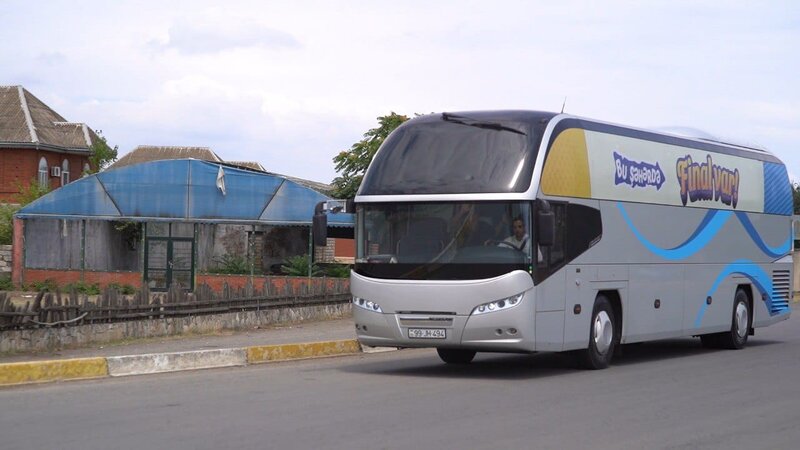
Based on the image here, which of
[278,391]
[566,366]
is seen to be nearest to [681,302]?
[566,366]

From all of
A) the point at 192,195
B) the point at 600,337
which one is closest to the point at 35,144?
the point at 192,195

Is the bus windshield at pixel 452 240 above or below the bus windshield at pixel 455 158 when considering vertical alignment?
below

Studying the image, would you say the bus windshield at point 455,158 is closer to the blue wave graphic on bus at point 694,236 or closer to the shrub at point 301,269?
the blue wave graphic on bus at point 694,236

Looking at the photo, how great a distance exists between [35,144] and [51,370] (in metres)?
48.8

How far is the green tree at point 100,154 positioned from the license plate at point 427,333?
2124 inches

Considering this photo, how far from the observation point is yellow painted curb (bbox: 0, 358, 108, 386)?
1264 centimetres

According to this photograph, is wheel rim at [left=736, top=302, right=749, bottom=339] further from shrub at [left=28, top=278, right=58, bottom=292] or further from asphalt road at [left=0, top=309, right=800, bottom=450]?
shrub at [left=28, top=278, right=58, bottom=292]

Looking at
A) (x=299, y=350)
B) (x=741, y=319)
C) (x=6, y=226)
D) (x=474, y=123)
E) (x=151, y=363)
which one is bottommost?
(x=299, y=350)

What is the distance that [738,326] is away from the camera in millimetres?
19828

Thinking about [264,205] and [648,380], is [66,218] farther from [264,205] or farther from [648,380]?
[648,380]

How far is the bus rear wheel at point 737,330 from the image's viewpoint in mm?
19688

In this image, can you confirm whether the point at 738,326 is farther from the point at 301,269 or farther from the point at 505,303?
the point at 301,269

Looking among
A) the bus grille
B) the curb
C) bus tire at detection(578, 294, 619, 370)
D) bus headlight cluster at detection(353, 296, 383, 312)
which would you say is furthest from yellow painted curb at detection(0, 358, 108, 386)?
the bus grille

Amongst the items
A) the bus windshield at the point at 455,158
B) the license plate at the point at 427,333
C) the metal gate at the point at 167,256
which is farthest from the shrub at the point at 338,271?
the license plate at the point at 427,333
